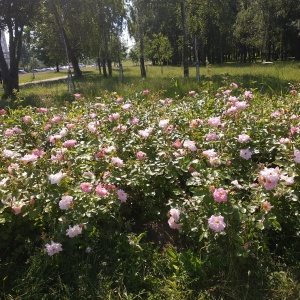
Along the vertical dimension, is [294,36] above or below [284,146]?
above

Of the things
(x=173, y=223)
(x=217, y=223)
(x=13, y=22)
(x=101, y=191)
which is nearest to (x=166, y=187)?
(x=173, y=223)

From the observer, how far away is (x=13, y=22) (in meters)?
13.9

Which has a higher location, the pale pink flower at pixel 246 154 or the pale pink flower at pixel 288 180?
the pale pink flower at pixel 246 154

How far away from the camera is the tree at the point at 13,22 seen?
505 inches

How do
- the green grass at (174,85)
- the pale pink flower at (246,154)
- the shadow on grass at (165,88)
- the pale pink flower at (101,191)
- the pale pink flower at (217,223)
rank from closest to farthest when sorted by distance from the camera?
the pale pink flower at (217,223)
the pale pink flower at (101,191)
the pale pink flower at (246,154)
the shadow on grass at (165,88)
the green grass at (174,85)

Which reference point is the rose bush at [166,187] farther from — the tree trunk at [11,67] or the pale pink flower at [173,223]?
the tree trunk at [11,67]

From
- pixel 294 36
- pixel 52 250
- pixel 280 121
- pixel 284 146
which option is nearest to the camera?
pixel 52 250

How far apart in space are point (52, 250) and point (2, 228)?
1.89 ft

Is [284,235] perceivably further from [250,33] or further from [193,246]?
[250,33]

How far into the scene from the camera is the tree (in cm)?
1283

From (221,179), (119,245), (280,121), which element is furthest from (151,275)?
(280,121)

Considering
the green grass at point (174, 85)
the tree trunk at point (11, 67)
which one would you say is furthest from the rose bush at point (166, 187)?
the tree trunk at point (11, 67)

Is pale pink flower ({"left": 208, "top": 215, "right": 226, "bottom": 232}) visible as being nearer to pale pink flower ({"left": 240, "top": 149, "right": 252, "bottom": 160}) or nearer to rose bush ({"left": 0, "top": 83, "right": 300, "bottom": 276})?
rose bush ({"left": 0, "top": 83, "right": 300, "bottom": 276})

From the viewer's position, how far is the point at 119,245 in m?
2.35
